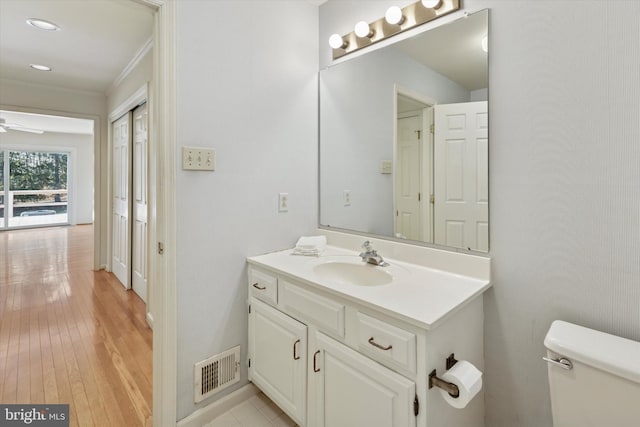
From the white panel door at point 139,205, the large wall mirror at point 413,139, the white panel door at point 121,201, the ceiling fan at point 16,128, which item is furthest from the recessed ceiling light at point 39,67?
the ceiling fan at point 16,128

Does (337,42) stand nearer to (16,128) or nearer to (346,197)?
(346,197)

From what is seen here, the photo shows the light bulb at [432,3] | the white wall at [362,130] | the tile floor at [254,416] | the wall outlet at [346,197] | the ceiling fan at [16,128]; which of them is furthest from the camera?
the ceiling fan at [16,128]

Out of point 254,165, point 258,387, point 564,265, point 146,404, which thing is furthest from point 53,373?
point 564,265

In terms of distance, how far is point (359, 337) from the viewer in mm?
1130

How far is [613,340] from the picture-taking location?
38.6 inches

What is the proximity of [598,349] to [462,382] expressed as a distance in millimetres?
418

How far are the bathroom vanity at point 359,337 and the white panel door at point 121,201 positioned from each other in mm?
2520

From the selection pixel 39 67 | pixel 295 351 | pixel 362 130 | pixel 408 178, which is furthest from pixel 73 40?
pixel 295 351

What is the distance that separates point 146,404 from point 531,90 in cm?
239

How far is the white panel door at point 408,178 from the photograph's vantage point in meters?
1.58

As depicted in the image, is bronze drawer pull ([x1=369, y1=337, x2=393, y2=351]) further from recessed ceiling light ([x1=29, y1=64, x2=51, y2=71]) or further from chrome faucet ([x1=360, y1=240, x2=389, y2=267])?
recessed ceiling light ([x1=29, y1=64, x2=51, y2=71])

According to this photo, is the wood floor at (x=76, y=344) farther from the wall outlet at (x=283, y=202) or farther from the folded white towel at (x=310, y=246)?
the wall outlet at (x=283, y=202)

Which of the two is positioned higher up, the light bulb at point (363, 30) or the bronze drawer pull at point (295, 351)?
the light bulb at point (363, 30)

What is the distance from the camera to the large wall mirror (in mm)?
1358
